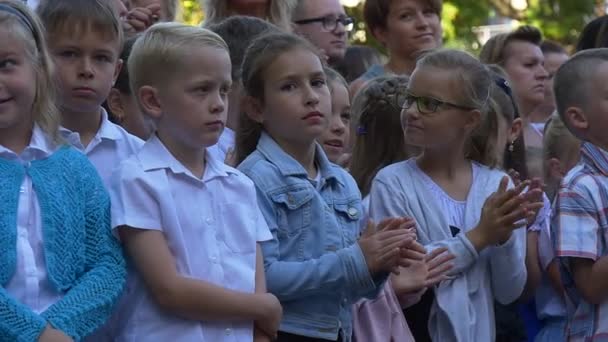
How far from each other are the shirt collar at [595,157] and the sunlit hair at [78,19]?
2.09 metres

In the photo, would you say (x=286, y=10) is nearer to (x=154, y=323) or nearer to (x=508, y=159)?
(x=508, y=159)

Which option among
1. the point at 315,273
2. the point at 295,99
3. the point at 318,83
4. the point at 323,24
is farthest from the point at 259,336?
the point at 323,24

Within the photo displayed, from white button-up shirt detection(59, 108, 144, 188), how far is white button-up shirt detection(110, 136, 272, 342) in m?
0.32

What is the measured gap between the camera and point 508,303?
17.1 ft

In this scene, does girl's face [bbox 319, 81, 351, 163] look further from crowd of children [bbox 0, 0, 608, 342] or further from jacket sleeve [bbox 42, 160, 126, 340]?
jacket sleeve [bbox 42, 160, 126, 340]

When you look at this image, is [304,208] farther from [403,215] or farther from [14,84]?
[14,84]

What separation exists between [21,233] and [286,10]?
115 inches

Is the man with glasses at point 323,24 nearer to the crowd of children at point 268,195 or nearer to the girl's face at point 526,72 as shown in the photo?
the crowd of children at point 268,195

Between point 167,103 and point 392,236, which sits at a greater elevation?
point 167,103

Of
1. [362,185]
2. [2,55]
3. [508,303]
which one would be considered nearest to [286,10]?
[362,185]

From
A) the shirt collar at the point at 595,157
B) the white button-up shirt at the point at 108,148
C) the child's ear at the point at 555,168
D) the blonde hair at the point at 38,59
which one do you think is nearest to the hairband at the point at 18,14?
the blonde hair at the point at 38,59

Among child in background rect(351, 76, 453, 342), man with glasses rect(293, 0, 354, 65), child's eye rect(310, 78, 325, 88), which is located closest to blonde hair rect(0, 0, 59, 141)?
child's eye rect(310, 78, 325, 88)

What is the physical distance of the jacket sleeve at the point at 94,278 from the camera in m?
3.77

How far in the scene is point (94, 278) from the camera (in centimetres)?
388
